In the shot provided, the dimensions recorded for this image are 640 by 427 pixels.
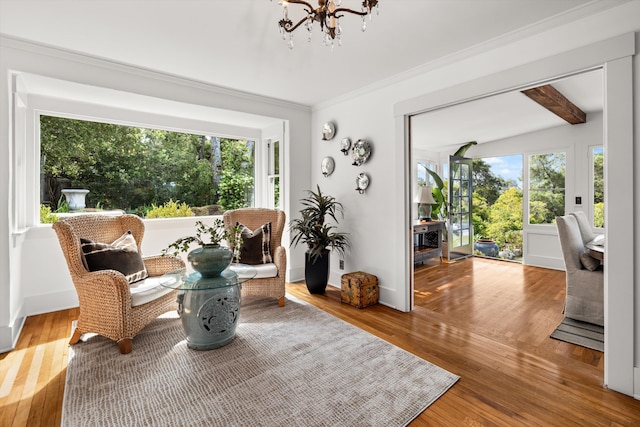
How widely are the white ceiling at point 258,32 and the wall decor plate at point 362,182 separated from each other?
112 centimetres

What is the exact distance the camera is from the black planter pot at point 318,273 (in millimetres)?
3904

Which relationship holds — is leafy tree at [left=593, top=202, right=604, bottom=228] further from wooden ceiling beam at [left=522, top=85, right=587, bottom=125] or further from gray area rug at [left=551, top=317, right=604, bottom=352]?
gray area rug at [left=551, top=317, right=604, bottom=352]

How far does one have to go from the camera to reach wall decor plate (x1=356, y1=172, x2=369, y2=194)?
3.75 m

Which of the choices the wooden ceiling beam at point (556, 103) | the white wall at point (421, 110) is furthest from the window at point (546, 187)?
the white wall at point (421, 110)

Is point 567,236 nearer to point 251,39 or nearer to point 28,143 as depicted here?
point 251,39

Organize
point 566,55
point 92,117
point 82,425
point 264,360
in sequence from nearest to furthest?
1. point 82,425
2. point 566,55
3. point 264,360
4. point 92,117

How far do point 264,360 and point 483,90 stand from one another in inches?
111

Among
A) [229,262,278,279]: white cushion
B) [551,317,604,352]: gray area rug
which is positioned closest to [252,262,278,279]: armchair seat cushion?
[229,262,278,279]: white cushion

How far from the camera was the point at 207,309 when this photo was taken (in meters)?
2.47

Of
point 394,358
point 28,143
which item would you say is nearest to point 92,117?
point 28,143

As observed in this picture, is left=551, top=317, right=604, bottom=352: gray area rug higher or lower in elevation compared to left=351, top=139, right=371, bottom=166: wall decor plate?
lower

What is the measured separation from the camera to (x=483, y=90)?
2.64 metres

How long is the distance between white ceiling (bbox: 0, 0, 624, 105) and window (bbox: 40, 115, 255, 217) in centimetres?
132

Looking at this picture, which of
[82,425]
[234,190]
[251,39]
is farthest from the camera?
[234,190]
